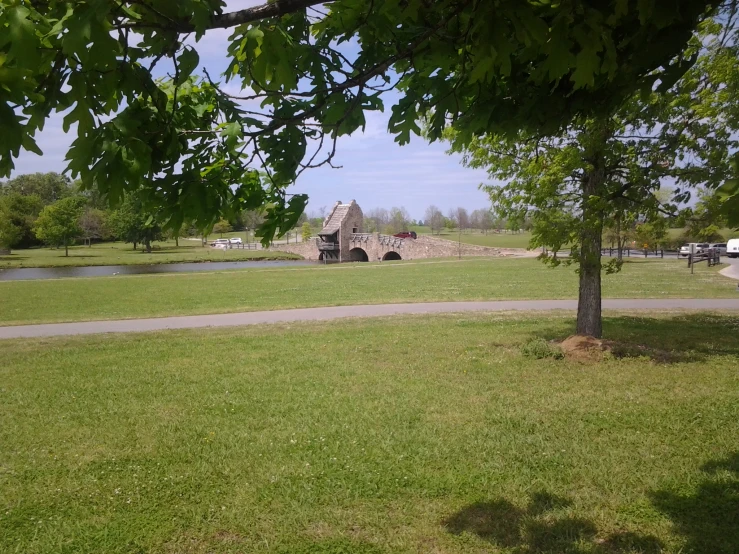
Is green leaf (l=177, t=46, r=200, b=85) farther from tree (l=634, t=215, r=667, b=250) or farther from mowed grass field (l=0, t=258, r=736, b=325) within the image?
mowed grass field (l=0, t=258, r=736, b=325)

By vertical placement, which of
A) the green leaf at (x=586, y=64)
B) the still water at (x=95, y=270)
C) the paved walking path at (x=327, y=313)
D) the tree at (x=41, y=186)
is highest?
the tree at (x=41, y=186)

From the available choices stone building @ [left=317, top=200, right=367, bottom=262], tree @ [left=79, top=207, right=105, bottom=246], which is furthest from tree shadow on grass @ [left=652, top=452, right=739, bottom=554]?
tree @ [left=79, top=207, right=105, bottom=246]

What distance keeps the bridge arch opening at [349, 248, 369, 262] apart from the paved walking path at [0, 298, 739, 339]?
51.9 m

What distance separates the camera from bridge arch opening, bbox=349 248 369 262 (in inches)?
2798

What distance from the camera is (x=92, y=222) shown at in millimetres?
69125

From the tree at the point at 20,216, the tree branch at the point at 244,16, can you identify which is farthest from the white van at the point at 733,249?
the tree at the point at 20,216

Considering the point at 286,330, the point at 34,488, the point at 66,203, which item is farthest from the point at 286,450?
the point at 66,203

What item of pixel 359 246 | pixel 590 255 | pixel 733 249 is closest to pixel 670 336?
pixel 590 255

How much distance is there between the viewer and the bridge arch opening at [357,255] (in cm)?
7106

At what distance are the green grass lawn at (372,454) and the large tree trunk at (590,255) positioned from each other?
1272mm

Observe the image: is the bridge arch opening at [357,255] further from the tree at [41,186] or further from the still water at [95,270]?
the tree at [41,186]

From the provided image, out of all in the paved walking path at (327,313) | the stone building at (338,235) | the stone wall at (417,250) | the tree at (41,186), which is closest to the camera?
the paved walking path at (327,313)

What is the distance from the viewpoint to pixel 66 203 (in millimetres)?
54156

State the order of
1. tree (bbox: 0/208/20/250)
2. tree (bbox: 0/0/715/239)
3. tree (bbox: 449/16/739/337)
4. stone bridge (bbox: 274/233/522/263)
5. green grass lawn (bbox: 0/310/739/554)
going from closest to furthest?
tree (bbox: 0/0/715/239) < green grass lawn (bbox: 0/310/739/554) < tree (bbox: 449/16/739/337) < tree (bbox: 0/208/20/250) < stone bridge (bbox: 274/233/522/263)
